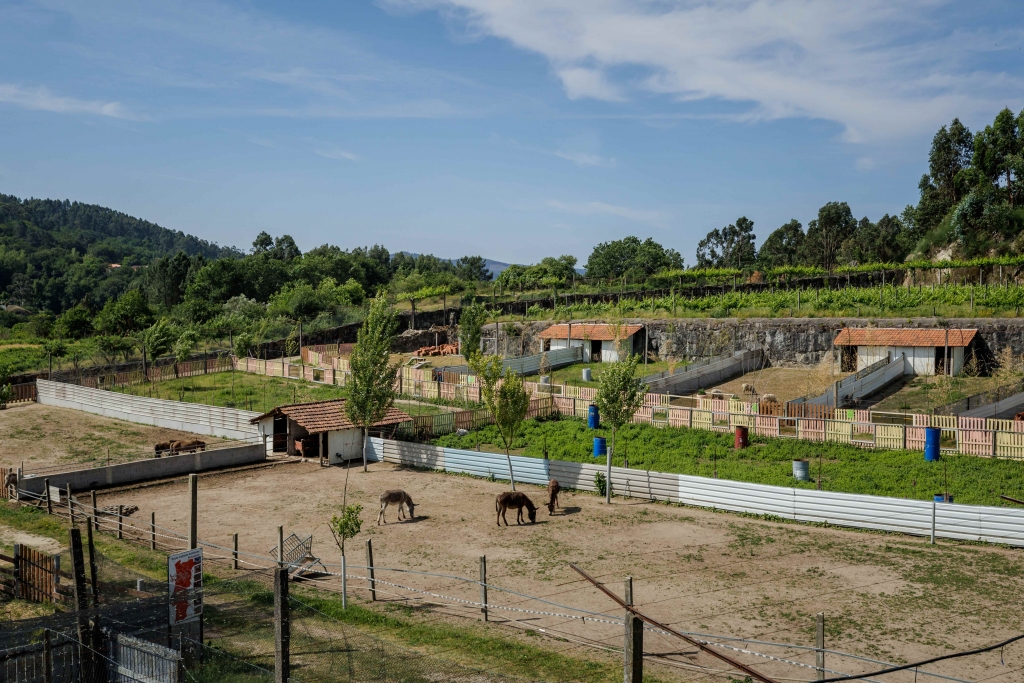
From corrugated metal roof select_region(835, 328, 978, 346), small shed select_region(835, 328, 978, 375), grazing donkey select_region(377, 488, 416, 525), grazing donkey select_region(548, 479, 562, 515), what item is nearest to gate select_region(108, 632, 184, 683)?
grazing donkey select_region(377, 488, 416, 525)

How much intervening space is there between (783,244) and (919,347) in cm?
10530

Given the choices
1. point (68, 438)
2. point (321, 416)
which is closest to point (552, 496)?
point (321, 416)

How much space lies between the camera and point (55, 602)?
1539 centimetres

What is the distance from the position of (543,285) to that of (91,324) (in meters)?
51.9

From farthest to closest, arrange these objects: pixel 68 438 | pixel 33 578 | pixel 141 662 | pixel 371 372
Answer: pixel 68 438
pixel 371 372
pixel 33 578
pixel 141 662

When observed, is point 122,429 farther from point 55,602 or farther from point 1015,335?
point 1015,335

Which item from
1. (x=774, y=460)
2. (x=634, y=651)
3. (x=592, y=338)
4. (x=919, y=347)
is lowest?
(x=774, y=460)

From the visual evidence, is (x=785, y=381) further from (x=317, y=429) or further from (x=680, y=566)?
(x=680, y=566)

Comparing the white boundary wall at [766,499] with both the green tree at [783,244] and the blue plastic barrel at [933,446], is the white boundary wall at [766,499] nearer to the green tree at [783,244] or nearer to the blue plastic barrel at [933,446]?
the blue plastic barrel at [933,446]

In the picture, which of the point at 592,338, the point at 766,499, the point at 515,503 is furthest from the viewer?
the point at 592,338

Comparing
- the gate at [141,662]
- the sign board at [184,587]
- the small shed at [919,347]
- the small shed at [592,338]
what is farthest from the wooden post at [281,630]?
the small shed at [592,338]

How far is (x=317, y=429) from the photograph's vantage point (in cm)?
3173

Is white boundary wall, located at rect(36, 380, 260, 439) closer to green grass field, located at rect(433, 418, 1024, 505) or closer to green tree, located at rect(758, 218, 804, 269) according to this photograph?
green grass field, located at rect(433, 418, 1024, 505)

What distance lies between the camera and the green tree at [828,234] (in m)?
132
